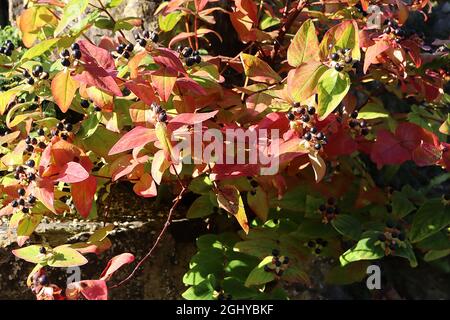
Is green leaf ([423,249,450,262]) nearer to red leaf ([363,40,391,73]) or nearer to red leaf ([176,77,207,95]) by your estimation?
red leaf ([363,40,391,73])

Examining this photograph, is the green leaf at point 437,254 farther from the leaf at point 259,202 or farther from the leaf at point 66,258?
the leaf at point 66,258

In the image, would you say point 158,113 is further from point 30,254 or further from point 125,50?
point 30,254

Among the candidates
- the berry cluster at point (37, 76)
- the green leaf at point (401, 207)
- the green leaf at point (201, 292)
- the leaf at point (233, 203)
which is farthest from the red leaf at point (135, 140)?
the green leaf at point (401, 207)

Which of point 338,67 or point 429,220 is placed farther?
point 429,220

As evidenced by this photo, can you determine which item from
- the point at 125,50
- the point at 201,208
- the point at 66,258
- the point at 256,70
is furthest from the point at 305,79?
the point at 66,258

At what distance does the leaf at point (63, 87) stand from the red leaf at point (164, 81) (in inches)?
7.1

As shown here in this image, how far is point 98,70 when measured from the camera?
4.43ft

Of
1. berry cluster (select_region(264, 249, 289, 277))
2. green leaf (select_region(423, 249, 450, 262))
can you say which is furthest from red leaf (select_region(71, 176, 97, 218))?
green leaf (select_region(423, 249, 450, 262))

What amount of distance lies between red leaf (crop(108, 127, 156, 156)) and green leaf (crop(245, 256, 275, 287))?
1.39 ft

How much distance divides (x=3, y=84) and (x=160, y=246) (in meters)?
0.66

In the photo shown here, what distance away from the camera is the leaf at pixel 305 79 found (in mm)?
1371

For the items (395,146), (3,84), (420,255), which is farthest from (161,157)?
(420,255)

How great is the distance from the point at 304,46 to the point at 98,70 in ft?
1.53

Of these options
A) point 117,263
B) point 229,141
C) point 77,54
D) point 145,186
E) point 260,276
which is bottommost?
point 260,276
